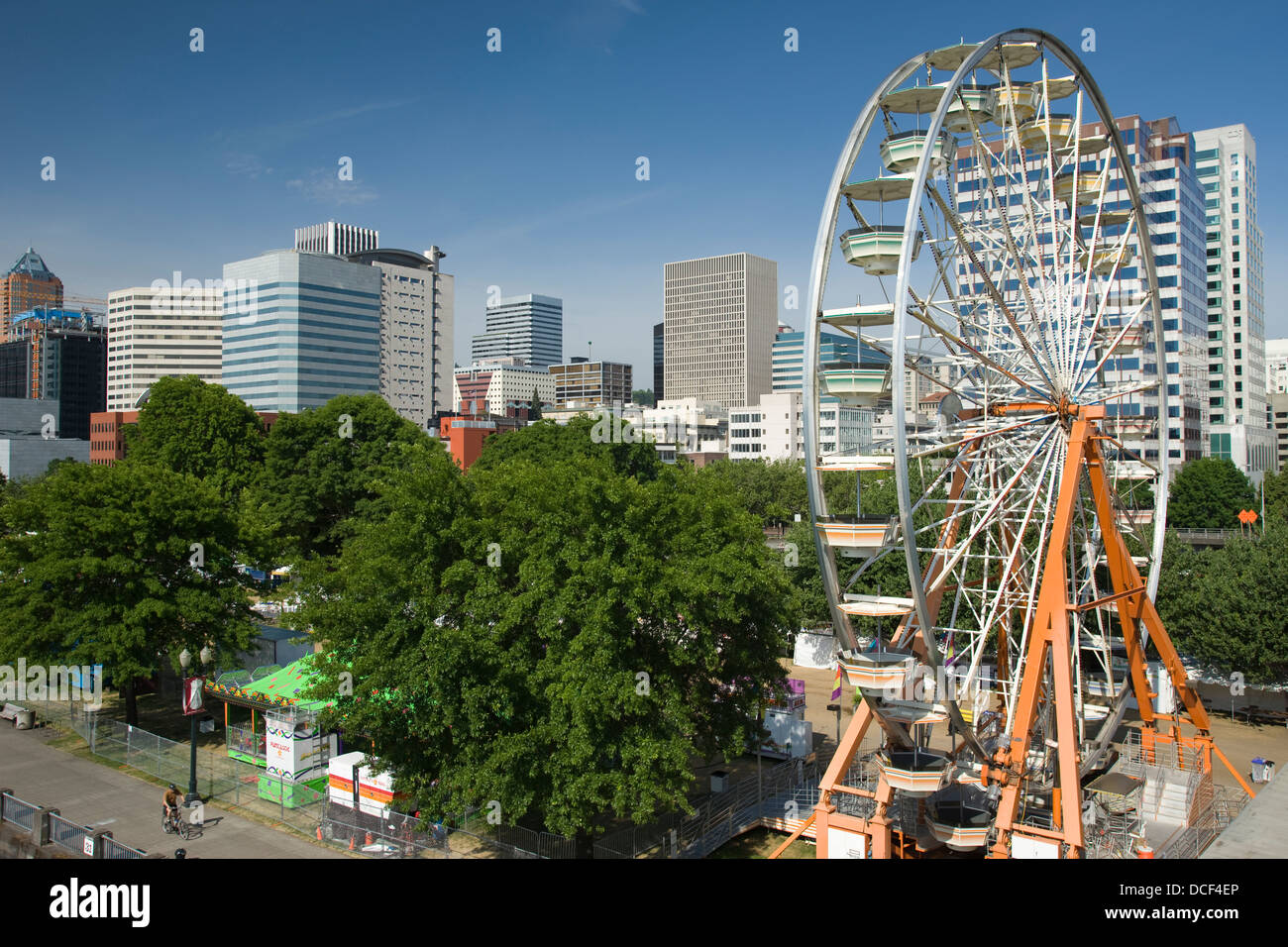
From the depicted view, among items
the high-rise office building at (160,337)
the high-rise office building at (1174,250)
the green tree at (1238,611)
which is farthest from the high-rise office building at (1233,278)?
the high-rise office building at (160,337)

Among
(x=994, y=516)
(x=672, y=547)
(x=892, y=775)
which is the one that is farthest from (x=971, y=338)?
(x=892, y=775)

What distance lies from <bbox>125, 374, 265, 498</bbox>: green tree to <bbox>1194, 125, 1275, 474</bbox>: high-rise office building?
332 ft

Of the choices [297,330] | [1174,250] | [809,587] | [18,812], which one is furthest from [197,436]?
[1174,250]

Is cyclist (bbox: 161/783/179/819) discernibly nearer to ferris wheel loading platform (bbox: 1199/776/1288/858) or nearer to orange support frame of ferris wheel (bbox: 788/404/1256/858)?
orange support frame of ferris wheel (bbox: 788/404/1256/858)

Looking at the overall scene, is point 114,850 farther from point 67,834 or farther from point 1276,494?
point 1276,494

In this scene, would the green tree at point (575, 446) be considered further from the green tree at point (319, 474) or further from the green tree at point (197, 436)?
the green tree at point (197, 436)

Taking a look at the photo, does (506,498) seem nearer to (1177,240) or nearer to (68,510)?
(68,510)

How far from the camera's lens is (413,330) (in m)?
158

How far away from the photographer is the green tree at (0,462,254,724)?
29914mm

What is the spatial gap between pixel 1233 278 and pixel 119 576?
125 meters

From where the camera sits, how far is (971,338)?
23531mm

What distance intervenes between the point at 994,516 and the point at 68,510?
94.6 ft

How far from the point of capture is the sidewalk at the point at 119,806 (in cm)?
2352

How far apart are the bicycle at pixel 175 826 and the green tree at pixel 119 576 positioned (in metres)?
7.23
